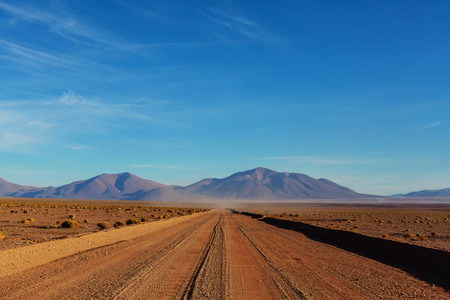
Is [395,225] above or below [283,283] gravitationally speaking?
below

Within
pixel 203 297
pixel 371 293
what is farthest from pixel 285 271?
pixel 203 297

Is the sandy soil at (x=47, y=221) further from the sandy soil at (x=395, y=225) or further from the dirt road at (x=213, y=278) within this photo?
the sandy soil at (x=395, y=225)

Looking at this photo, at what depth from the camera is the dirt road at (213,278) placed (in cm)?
930

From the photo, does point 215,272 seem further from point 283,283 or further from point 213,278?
point 283,283

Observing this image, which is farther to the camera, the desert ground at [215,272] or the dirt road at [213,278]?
the desert ground at [215,272]

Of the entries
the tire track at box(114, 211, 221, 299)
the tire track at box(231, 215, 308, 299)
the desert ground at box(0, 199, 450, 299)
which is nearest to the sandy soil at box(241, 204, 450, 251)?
the desert ground at box(0, 199, 450, 299)

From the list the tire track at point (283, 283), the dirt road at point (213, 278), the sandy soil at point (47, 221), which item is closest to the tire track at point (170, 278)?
the dirt road at point (213, 278)

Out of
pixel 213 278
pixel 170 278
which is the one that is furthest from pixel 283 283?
pixel 170 278

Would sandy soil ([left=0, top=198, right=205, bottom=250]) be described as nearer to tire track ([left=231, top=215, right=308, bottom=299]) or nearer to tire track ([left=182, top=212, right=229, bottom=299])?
tire track ([left=182, top=212, right=229, bottom=299])

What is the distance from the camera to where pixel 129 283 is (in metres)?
10.4

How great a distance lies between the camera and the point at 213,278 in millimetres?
11141

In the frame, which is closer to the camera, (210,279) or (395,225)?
(210,279)

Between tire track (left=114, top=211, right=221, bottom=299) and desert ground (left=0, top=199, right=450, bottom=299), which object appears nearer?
tire track (left=114, top=211, right=221, bottom=299)

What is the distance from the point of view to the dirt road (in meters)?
9.30
